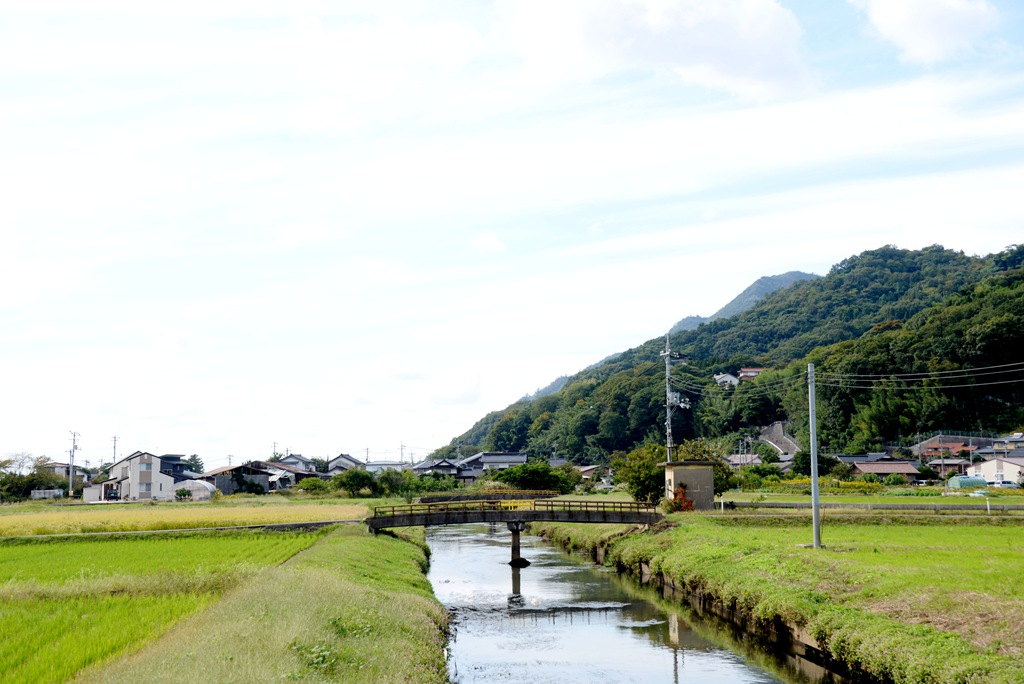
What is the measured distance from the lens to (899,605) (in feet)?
65.8

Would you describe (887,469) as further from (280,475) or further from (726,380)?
(280,475)

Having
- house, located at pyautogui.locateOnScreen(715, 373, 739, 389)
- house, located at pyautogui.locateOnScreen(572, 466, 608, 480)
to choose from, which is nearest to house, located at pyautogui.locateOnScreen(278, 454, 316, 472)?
house, located at pyautogui.locateOnScreen(572, 466, 608, 480)

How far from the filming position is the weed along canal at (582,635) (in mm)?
21344

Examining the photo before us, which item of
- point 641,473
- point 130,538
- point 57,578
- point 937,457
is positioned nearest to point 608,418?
point 937,457

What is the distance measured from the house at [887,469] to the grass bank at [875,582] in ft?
155

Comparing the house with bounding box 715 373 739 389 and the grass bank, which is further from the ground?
the house with bounding box 715 373 739 389

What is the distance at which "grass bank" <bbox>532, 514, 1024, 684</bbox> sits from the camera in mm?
16719

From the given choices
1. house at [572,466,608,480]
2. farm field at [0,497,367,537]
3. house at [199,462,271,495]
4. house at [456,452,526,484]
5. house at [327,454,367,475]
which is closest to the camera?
farm field at [0,497,367,537]

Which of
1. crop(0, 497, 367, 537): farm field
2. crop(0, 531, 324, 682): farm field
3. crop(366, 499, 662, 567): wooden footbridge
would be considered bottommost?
crop(0, 497, 367, 537): farm field

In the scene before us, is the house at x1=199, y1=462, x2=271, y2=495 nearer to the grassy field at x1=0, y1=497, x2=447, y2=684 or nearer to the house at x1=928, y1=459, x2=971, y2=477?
the grassy field at x1=0, y1=497, x2=447, y2=684

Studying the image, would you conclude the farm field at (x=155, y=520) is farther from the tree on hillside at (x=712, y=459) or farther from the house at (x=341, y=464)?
the house at (x=341, y=464)

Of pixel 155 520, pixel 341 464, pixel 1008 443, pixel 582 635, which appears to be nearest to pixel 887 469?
pixel 1008 443

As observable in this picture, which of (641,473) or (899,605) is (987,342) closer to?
(641,473)

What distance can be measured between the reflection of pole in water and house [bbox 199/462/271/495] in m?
64.4
